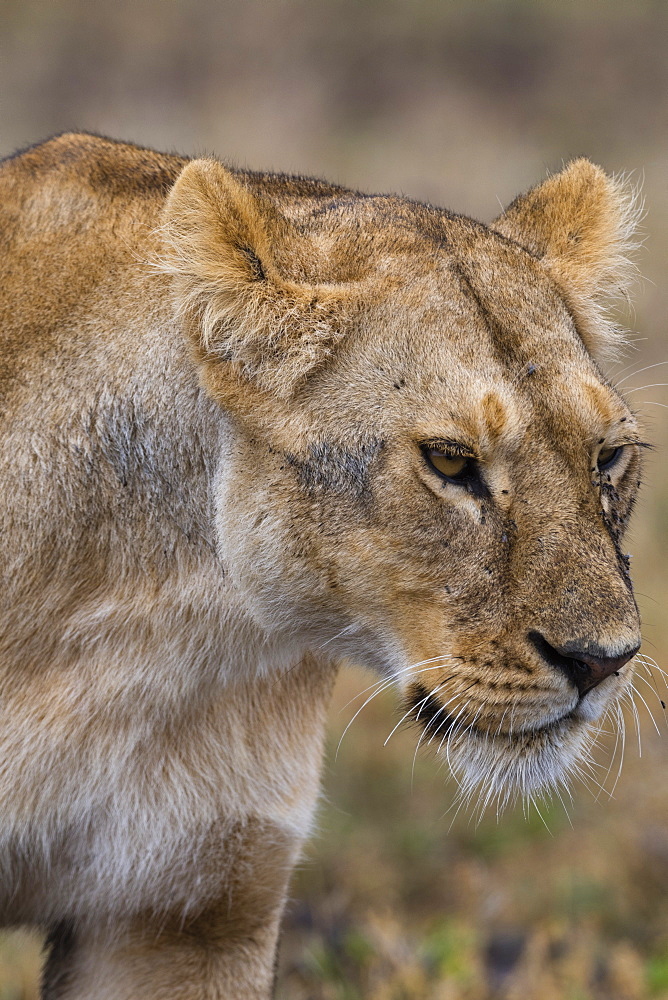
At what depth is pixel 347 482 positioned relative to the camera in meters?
2.17

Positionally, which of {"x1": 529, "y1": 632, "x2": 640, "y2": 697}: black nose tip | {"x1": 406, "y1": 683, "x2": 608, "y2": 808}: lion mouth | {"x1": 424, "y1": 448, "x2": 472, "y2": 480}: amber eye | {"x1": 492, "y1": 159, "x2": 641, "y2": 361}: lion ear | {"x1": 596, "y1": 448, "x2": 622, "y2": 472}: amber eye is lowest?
{"x1": 406, "y1": 683, "x2": 608, "y2": 808}: lion mouth

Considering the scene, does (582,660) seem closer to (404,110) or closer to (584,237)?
(584,237)

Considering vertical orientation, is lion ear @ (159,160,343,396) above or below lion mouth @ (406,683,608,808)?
above

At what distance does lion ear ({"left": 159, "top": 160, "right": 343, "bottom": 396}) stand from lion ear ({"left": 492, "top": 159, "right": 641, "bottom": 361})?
59 centimetres

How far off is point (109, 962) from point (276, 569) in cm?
112

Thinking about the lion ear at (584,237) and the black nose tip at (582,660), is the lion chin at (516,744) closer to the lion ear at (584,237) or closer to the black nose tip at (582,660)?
the black nose tip at (582,660)

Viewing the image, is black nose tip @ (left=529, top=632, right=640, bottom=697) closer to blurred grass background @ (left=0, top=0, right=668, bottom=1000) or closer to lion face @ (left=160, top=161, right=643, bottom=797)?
lion face @ (left=160, top=161, right=643, bottom=797)

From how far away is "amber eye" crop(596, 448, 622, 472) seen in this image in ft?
7.42

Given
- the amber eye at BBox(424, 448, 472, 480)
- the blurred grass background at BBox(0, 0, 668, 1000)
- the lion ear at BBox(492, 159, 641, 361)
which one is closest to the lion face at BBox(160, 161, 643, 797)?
the amber eye at BBox(424, 448, 472, 480)

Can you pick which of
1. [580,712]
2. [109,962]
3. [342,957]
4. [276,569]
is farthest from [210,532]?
[342,957]

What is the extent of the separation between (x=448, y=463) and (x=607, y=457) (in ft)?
1.13

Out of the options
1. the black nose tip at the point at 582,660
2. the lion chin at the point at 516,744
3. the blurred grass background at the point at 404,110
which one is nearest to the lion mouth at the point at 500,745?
the lion chin at the point at 516,744

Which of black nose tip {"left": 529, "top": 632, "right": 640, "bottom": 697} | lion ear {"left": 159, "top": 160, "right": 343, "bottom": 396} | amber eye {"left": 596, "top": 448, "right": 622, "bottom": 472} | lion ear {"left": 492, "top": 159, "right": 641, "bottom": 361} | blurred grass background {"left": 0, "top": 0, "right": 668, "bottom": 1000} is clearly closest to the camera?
black nose tip {"left": 529, "top": 632, "right": 640, "bottom": 697}

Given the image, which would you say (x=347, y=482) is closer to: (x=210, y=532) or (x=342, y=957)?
(x=210, y=532)
